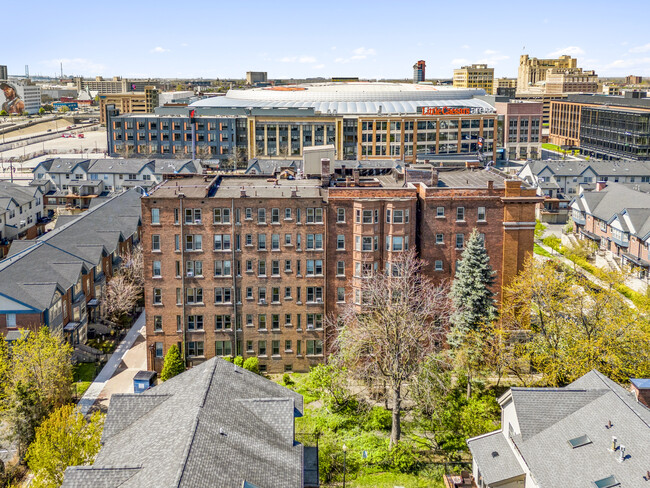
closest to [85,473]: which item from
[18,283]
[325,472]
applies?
[325,472]

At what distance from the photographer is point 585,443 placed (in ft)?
122

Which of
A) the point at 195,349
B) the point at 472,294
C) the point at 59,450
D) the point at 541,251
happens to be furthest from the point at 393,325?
the point at 541,251

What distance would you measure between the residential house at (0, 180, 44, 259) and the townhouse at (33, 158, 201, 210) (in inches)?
725

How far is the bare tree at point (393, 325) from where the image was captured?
55.1m

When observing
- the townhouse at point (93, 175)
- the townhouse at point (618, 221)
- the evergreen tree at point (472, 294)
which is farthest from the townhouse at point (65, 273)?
the townhouse at point (618, 221)

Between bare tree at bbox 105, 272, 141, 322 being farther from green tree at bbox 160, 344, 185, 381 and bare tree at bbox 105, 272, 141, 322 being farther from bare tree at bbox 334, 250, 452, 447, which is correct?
bare tree at bbox 334, 250, 452, 447

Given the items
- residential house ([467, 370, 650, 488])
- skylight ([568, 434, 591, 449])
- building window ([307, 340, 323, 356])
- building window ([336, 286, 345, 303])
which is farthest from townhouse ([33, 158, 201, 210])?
skylight ([568, 434, 591, 449])

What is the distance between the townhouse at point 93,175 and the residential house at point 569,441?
111 m

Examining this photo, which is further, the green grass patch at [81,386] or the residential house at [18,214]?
the residential house at [18,214]

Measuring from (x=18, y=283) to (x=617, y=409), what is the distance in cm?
5710

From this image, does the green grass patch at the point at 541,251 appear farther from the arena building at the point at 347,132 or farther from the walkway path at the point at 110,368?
the walkway path at the point at 110,368

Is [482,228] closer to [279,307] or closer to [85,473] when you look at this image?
[279,307]

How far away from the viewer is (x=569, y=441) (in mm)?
37812

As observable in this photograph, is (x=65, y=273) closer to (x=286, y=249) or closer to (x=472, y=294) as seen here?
(x=286, y=249)
